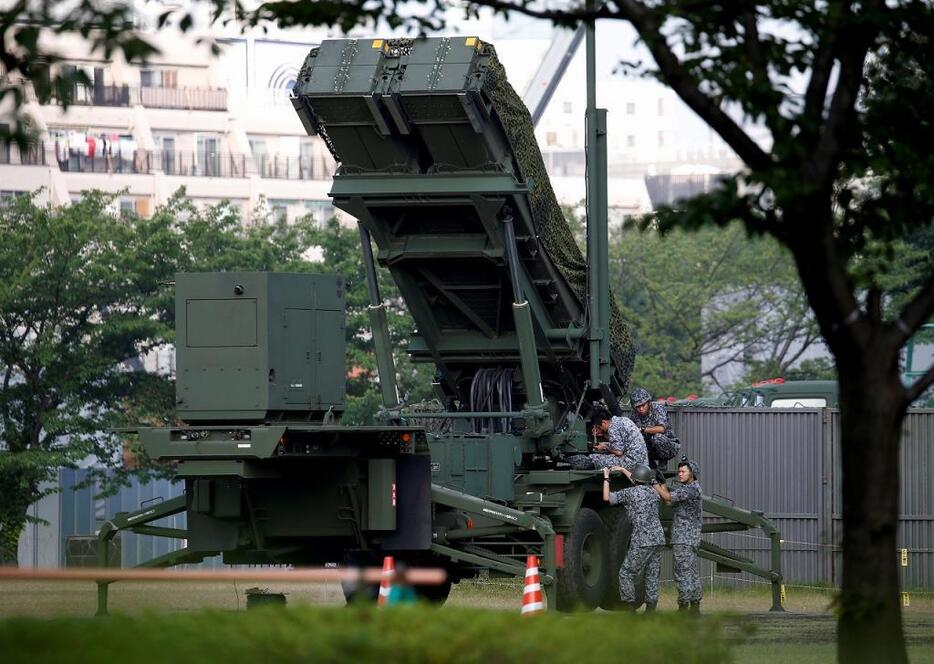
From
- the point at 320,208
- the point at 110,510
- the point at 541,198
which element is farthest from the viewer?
Result: the point at 320,208

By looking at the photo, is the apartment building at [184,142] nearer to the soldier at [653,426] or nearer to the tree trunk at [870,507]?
the soldier at [653,426]

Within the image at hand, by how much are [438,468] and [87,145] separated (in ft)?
185

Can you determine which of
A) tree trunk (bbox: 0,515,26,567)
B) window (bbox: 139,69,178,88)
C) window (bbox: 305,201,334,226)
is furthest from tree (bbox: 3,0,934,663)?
window (bbox: 139,69,178,88)

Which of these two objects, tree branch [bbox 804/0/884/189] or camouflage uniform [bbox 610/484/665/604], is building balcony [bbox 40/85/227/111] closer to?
camouflage uniform [bbox 610/484/665/604]

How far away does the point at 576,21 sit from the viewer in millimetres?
11438

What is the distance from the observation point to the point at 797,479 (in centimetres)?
2770

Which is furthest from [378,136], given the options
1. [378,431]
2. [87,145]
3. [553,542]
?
[87,145]

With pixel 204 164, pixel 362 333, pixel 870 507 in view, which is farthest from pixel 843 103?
pixel 204 164

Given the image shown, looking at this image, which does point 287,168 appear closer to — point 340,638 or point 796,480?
point 796,480

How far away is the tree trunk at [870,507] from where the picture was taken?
441 inches

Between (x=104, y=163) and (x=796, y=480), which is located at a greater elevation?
(x=104, y=163)

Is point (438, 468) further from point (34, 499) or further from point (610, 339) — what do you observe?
point (34, 499)

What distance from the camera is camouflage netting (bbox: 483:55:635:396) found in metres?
18.6

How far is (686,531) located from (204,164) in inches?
2433
